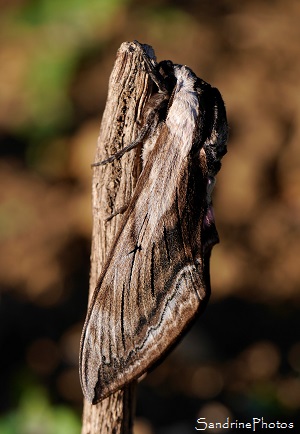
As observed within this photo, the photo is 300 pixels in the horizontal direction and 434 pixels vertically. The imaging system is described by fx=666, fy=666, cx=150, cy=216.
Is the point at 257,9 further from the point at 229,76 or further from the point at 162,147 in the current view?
the point at 162,147

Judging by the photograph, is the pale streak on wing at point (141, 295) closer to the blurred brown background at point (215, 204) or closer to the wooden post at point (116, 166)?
the wooden post at point (116, 166)

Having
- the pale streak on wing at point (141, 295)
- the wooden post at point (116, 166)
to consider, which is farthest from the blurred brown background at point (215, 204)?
the pale streak on wing at point (141, 295)

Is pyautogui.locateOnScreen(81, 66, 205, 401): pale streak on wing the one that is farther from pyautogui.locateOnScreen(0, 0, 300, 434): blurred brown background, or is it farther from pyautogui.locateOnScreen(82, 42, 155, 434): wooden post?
pyautogui.locateOnScreen(0, 0, 300, 434): blurred brown background

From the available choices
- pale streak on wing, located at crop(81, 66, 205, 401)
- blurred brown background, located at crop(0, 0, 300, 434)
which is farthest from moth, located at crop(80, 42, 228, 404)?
blurred brown background, located at crop(0, 0, 300, 434)

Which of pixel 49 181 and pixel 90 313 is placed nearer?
pixel 90 313

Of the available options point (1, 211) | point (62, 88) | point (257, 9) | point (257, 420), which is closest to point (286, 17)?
point (257, 9)

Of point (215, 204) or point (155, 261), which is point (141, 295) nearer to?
point (155, 261)
